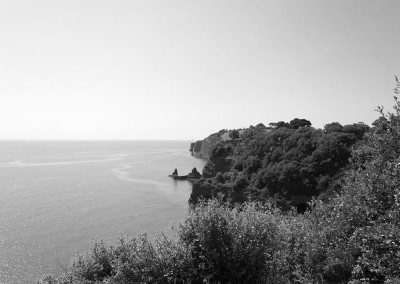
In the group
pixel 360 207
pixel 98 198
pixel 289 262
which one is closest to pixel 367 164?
pixel 360 207

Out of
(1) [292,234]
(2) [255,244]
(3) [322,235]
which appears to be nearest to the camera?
(2) [255,244]

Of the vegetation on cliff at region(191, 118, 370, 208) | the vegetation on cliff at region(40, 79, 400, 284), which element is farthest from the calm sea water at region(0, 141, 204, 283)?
the vegetation on cliff at region(191, 118, 370, 208)

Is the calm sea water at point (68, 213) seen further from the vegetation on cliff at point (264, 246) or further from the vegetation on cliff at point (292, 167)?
the vegetation on cliff at point (292, 167)

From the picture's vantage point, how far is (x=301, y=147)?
76312 millimetres

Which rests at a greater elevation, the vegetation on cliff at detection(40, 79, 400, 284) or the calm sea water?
the vegetation on cliff at detection(40, 79, 400, 284)

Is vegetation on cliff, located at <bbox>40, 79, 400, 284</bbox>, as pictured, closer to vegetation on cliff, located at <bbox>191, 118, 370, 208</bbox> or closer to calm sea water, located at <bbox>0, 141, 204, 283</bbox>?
calm sea water, located at <bbox>0, 141, 204, 283</bbox>

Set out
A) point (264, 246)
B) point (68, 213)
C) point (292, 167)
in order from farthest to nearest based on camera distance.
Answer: point (68, 213), point (292, 167), point (264, 246)

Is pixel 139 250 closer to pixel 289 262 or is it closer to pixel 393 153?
pixel 289 262

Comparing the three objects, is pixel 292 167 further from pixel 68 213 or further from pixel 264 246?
pixel 264 246

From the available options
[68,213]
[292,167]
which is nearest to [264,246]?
[292,167]

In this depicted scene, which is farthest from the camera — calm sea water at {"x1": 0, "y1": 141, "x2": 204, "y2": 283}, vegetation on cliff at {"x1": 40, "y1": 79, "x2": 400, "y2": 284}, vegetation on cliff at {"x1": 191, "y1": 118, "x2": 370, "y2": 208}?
vegetation on cliff at {"x1": 191, "y1": 118, "x2": 370, "y2": 208}

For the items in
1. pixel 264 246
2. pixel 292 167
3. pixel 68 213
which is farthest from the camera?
pixel 68 213

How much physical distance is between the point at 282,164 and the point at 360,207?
6029 cm

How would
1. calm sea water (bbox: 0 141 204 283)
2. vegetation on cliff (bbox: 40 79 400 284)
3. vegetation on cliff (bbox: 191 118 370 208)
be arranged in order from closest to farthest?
1. vegetation on cliff (bbox: 40 79 400 284)
2. calm sea water (bbox: 0 141 204 283)
3. vegetation on cliff (bbox: 191 118 370 208)
